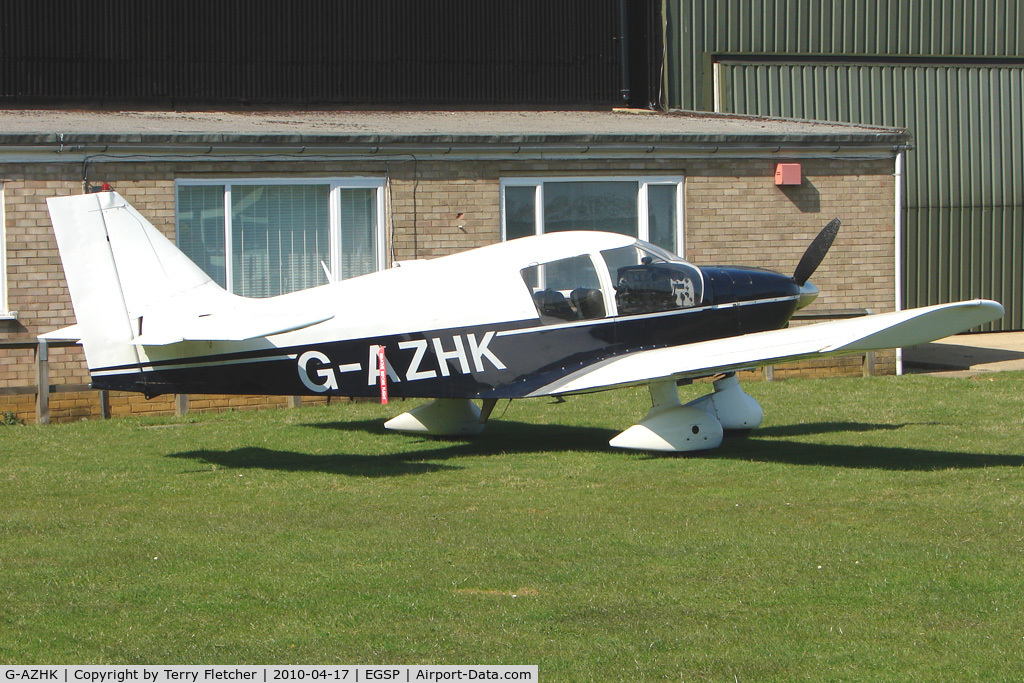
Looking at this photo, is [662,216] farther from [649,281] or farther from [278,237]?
[649,281]

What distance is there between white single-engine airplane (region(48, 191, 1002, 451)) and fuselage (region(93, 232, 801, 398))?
14mm

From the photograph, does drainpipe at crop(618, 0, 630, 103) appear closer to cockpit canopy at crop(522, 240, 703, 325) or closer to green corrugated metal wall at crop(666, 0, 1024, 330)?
green corrugated metal wall at crop(666, 0, 1024, 330)


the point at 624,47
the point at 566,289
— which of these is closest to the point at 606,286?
the point at 566,289

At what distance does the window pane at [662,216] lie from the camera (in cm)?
1700

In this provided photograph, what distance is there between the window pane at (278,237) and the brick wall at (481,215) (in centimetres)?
33

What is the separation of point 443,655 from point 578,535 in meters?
2.42

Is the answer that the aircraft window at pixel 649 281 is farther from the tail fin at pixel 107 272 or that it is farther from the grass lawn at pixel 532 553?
the tail fin at pixel 107 272

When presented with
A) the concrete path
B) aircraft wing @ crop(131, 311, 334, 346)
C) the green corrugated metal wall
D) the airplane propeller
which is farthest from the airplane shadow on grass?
the green corrugated metal wall

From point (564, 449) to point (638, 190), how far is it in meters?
6.73

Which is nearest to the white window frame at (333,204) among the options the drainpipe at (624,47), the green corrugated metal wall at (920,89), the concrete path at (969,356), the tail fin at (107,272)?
the tail fin at (107,272)

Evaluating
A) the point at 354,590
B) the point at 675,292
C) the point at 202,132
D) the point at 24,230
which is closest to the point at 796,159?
the point at 675,292

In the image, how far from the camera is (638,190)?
666 inches

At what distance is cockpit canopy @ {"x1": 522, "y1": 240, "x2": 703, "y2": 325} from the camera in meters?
10.9
